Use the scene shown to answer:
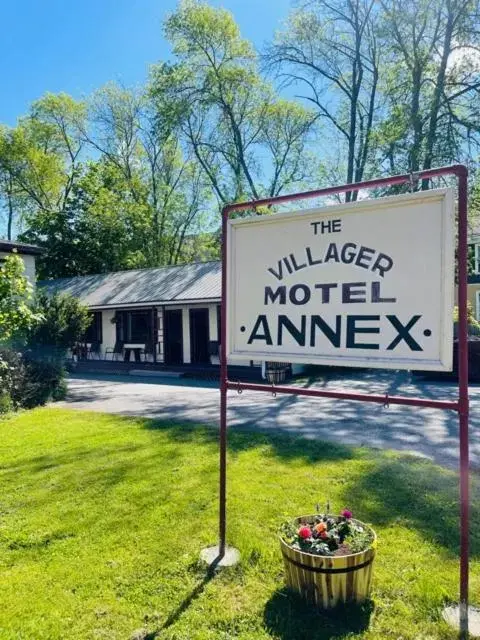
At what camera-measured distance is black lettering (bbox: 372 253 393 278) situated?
9.15 ft

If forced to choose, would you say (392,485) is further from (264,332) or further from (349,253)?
(349,253)

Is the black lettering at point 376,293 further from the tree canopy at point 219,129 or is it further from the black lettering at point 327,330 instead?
the tree canopy at point 219,129

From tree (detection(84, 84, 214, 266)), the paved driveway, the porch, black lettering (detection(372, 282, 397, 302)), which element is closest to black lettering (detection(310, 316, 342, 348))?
black lettering (detection(372, 282, 397, 302))

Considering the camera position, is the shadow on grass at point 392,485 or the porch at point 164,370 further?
Answer: the porch at point 164,370

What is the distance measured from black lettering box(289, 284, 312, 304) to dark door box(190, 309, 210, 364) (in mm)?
14698

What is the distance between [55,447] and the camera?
6.65m

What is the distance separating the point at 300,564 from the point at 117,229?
31646 mm

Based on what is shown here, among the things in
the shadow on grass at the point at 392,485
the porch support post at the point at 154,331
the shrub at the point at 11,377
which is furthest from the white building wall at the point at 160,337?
the shadow on grass at the point at 392,485

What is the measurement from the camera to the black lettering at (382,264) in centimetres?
279

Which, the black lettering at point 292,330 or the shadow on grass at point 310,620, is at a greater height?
the black lettering at point 292,330

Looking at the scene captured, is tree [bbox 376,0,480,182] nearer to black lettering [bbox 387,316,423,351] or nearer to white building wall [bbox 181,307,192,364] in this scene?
white building wall [bbox 181,307,192,364]

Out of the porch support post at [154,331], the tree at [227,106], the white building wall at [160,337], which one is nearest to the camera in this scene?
the porch support post at [154,331]

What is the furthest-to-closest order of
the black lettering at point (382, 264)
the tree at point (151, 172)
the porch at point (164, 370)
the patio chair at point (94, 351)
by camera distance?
the tree at point (151, 172) → the patio chair at point (94, 351) → the porch at point (164, 370) → the black lettering at point (382, 264)

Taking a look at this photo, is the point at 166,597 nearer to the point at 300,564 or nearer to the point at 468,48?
the point at 300,564
